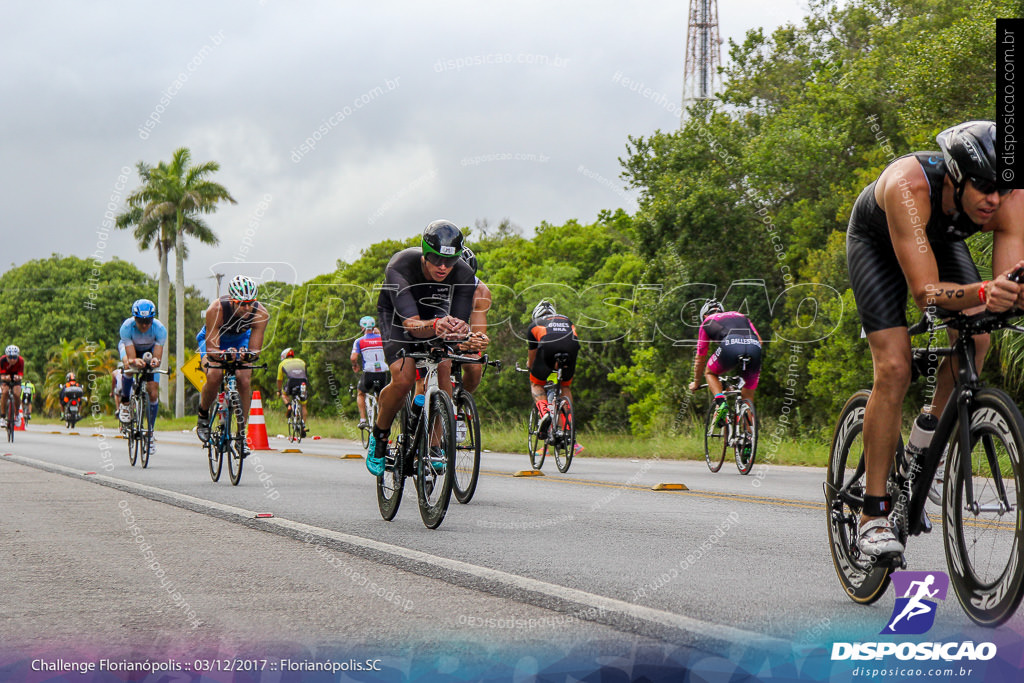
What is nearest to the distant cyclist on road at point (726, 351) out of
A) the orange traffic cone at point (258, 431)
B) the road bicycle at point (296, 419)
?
the orange traffic cone at point (258, 431)

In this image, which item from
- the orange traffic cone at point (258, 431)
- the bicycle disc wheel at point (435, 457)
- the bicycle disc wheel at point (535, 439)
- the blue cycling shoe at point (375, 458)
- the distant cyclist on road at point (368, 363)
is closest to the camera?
the bicycle disc wheel at point (435, 457)

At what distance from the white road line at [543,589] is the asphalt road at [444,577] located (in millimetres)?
15

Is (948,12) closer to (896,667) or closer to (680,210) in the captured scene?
(680,210)

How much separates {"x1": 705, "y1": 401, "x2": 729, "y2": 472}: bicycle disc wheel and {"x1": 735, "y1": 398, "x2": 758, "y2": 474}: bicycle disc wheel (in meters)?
0.25

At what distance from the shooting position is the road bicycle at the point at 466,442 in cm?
831

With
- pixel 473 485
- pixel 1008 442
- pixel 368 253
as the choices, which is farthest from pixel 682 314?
pixel 368 253

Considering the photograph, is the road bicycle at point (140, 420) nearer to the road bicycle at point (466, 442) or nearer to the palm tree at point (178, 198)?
the road bicycle at point (466, 442)

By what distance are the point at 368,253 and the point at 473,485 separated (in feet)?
182

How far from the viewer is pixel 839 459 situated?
4816mm

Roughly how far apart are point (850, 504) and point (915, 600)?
53 centimetres

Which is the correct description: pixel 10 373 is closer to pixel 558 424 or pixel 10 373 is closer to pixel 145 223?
pixel 558 424

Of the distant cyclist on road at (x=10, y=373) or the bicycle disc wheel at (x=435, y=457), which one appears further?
the distant cyclist on road at (x=10, y=373)

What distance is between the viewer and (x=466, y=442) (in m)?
8.34

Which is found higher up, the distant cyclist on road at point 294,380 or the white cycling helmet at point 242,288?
the white cycling helmet at point 242,288
